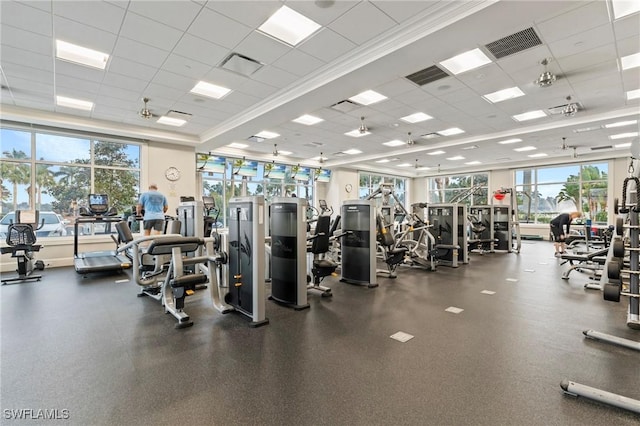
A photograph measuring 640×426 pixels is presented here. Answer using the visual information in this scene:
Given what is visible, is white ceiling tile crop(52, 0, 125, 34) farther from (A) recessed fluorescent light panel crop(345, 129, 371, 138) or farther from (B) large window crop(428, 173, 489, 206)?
(B) large window crop(428, 173, 489, 206)

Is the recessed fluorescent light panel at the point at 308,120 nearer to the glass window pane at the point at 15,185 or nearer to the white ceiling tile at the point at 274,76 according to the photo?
the white ceiling tile at the point at 274,76

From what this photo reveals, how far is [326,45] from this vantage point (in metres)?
4.00

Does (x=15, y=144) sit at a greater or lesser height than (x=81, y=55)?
lesser

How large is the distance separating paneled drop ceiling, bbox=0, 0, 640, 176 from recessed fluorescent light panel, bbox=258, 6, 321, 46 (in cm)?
9

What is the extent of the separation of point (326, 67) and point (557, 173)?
13236mm

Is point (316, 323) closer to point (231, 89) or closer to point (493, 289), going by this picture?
point (493, 289)

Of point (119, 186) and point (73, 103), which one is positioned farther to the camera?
point (119, 186)

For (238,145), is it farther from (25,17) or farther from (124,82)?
(25,17)

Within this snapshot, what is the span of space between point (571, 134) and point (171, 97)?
1035 centimetres

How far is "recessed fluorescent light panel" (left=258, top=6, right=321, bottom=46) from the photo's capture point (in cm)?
347

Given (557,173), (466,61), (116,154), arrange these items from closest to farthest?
(466,61) < (116,154) < (557,173)

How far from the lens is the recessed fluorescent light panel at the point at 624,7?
10.7 ft

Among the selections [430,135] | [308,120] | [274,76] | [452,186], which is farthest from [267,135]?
[452,186]

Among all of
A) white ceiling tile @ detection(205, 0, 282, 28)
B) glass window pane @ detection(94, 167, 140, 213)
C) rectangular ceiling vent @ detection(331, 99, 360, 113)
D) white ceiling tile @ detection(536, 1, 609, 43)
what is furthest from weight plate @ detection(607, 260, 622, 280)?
glass window pane @ detection(94, 167, 140, 213)
